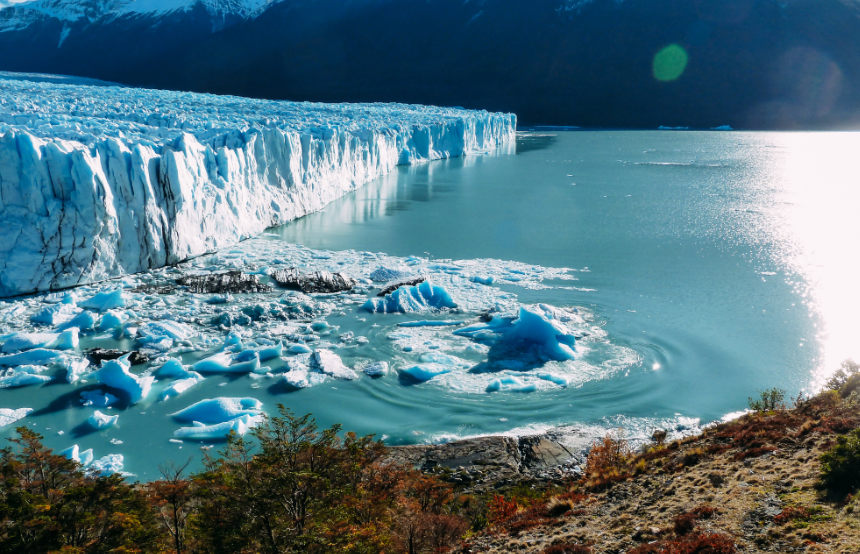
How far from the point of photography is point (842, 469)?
5.21 meters

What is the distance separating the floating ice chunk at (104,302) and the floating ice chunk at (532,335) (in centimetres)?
639

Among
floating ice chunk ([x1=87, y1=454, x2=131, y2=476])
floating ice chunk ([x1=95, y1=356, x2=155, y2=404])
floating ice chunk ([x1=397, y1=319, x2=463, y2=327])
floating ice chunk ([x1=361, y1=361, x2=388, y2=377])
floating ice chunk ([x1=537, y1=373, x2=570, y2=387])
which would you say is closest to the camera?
floating ice chunk ([x1=87, y1=454, x2=131, y2=476])

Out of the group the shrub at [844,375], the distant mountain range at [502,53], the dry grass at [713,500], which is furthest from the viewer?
the distant mountain range at [502,53]

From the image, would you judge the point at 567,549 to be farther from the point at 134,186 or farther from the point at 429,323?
the point at 134,186

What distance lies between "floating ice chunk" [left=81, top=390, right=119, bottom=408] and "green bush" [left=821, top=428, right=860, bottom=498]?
824cm

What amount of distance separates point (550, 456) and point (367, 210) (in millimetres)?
16005

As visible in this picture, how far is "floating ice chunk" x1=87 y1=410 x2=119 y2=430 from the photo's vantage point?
7.71 metres

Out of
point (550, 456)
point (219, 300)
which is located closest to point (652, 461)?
point (550, 456)

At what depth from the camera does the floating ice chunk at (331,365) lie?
9.16 metres

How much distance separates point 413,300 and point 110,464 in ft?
20.3

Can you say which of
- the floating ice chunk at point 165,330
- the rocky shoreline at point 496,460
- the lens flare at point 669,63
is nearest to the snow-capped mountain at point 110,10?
the lens flare at point 669,63

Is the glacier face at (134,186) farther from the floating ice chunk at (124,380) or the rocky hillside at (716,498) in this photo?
the rocky hillside at (716,498)

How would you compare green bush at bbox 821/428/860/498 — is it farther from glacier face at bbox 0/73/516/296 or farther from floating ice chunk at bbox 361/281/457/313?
glacier face at bbox 0/73/516/296

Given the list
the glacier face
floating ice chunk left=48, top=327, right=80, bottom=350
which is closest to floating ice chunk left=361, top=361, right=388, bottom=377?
floating ice chunk left=48, top=327, right=80, bottom=350
